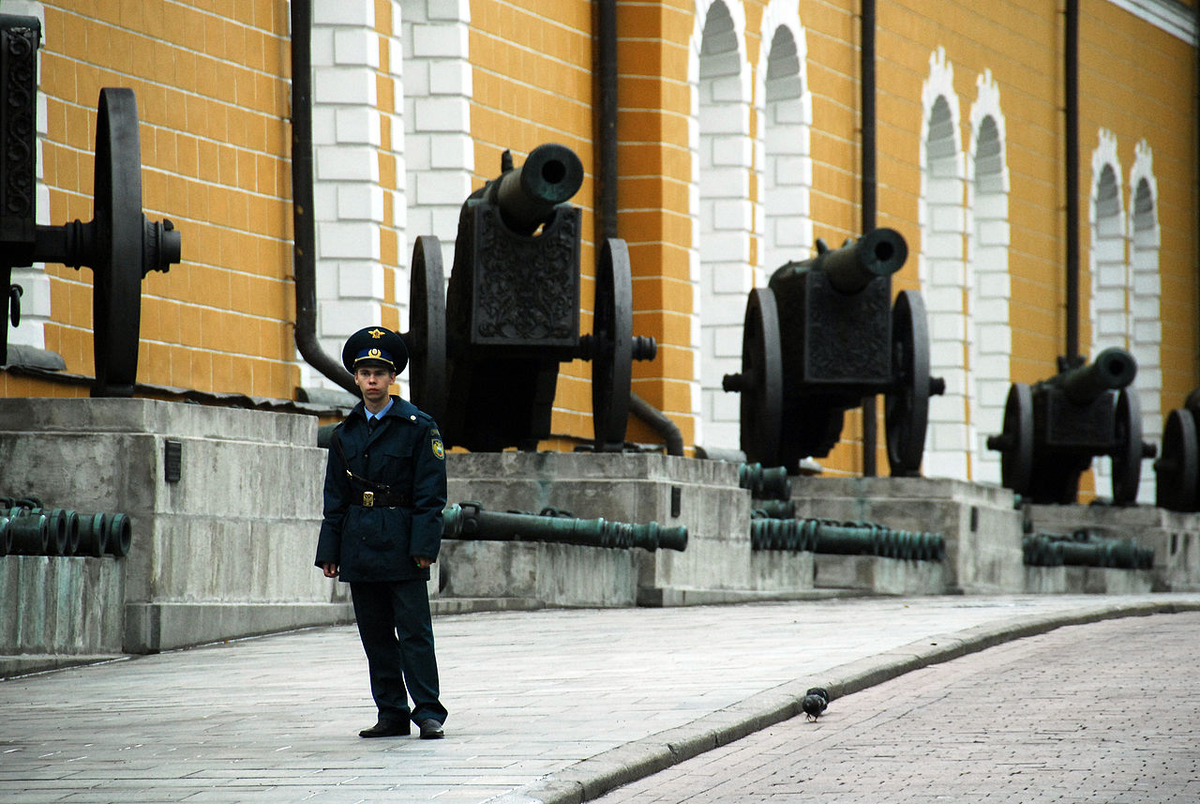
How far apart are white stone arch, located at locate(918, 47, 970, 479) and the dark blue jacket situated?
2095 centimetres

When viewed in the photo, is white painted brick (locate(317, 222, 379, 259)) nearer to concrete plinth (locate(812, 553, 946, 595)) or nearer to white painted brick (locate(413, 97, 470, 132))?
white painted brick (locate(413, 97, 470, 132))

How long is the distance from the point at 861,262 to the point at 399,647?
9.97 metres

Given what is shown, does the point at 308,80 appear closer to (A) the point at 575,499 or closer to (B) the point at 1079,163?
(A) the point at 575,499

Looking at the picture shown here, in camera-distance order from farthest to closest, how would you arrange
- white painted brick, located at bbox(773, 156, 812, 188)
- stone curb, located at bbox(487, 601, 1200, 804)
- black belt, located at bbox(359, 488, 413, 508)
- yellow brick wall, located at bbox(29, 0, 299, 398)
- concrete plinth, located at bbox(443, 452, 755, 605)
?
white painted brick, located at bbox(773, 156, 812, 188) → yellow brick wall, located at bbox(29, 0, 299, 398) → concrete plinth, located at bbox(443, 452, 755, 605) → black belt, located at bbox(359, 488, 413, 508) → stone curb, located at bbox(487, 601, 1200, 804)

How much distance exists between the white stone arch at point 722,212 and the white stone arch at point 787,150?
112 centimetres

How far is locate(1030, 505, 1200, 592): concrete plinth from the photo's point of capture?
2259 cm

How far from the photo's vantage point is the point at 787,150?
80.8ft

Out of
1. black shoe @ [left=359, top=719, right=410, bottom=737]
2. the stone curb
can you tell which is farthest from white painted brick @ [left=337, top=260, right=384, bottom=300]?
black shoe @ [left=359, top=719, right=410, bottom=737]

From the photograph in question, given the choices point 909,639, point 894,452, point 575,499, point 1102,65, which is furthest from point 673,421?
point 1102,65

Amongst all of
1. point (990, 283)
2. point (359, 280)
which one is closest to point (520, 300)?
point (359, 280)

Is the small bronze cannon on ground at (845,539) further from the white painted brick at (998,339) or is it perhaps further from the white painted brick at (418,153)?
the white painted brick at (998,339)

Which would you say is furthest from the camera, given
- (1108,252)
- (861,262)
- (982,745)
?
(1108,252)

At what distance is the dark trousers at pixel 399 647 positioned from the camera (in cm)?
748

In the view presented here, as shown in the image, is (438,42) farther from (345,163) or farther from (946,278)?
(946,278)
